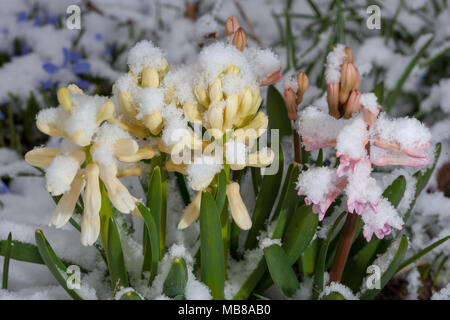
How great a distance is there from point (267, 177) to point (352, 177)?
21 centimetres

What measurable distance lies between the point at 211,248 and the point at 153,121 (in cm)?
20

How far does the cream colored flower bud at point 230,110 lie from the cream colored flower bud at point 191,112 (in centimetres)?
4

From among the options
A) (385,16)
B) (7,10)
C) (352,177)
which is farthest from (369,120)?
(7,10)

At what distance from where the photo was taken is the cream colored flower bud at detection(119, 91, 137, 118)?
24.1 inches

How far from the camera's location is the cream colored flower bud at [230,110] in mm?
579

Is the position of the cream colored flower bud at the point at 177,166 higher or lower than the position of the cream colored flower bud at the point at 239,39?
lower

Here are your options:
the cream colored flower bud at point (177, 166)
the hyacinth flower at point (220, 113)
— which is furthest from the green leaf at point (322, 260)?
the cream colored flower bud at point (177, 166)

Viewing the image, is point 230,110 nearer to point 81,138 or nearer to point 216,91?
point 216,91

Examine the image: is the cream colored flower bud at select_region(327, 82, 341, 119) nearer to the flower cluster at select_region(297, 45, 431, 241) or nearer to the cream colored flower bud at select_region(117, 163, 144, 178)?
the flower cluster at select_region(297, 45, 431, 241)

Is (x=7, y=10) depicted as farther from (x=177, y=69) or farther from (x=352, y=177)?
(x=352, y=177)

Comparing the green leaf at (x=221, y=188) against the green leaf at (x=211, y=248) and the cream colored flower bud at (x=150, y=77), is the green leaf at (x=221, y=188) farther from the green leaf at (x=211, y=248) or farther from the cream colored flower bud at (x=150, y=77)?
the cream colored flower bud at (x=150, y=77)

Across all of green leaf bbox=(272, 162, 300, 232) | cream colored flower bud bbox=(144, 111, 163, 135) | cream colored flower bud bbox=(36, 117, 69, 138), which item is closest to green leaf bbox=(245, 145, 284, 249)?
green leaf bbox=(272, 162, 300, 232)

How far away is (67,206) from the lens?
614mm
